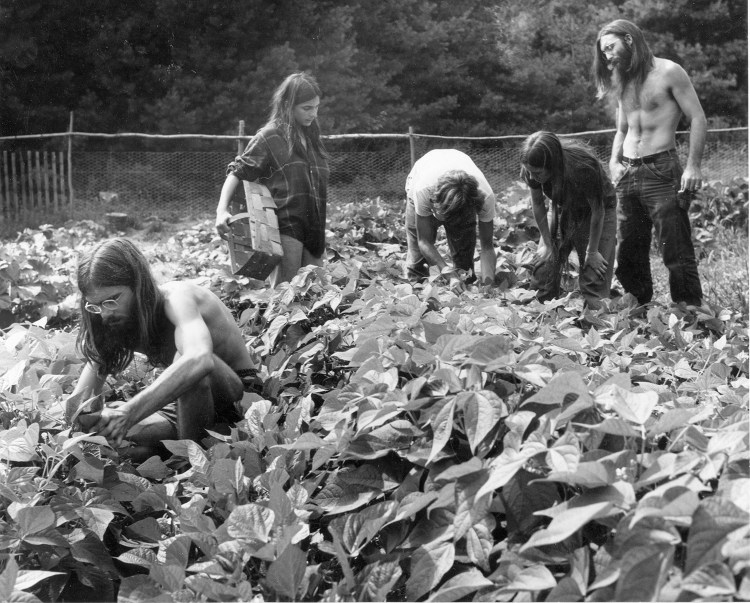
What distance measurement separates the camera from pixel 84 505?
7.77ft

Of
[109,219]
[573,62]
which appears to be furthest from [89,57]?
[573,62]

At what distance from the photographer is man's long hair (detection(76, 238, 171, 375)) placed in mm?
2953

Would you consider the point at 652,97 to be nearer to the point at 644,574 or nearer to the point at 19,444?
the point at 19,444

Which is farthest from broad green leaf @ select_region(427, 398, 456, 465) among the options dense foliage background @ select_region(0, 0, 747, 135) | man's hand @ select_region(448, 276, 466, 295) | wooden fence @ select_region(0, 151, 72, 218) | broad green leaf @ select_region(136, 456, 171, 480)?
dense foliage background @ select_region(0, 0, 747, 135)

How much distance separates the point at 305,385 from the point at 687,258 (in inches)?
106

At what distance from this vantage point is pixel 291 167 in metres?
5.25

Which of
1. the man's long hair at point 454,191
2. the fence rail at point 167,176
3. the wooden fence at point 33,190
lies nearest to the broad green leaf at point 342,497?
the man's long hair at point 454,191

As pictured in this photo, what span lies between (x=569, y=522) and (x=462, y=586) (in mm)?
302

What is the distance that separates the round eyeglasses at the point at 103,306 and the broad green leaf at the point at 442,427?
1437mm

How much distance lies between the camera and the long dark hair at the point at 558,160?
4633 mm

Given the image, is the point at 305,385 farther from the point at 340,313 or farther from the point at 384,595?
the point at 384,595

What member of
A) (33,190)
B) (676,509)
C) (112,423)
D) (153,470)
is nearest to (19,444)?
(112,423)

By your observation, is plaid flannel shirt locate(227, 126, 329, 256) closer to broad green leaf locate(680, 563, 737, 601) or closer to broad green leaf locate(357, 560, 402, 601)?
broad green leaf locate(357, 560, 402, 601)

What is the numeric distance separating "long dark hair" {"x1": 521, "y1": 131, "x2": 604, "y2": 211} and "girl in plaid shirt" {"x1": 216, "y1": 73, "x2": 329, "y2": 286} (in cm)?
124
